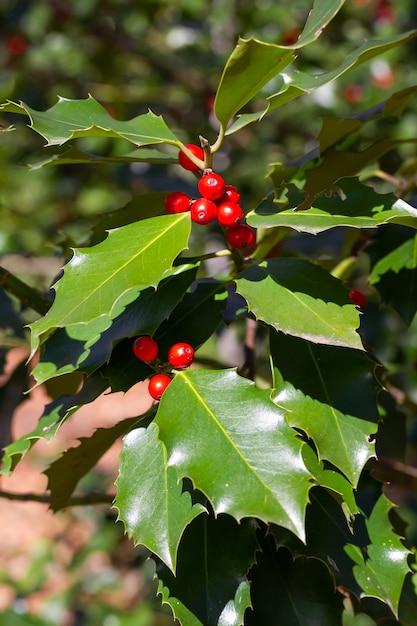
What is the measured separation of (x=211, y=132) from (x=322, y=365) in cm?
184

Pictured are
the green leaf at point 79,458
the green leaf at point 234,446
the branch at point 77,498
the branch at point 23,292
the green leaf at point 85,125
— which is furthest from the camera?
the branch at point 77,498

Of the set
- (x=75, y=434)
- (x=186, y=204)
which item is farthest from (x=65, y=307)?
(x=75, y=434)

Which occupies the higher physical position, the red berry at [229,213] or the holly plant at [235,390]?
the red berry at [229,213]

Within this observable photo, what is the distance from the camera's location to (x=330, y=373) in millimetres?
882

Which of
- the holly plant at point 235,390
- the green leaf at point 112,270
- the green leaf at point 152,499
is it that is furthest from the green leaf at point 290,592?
the green leaf at point 112,270

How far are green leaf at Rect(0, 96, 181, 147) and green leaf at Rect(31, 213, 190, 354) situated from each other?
0.36 feet

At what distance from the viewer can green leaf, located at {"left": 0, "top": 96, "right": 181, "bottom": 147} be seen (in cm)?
83

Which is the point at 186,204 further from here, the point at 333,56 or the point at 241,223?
the point at 333,56

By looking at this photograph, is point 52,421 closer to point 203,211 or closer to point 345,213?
point 203,211

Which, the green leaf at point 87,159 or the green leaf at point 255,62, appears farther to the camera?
the green leaf at point 87,159

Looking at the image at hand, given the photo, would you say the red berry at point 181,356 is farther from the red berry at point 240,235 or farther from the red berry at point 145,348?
the red berry at point 240,235

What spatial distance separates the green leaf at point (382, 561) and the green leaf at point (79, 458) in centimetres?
33

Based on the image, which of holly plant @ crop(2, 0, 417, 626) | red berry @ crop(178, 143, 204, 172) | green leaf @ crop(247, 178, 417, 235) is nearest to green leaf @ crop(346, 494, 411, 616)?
holly plant @ crop(2, 0, 417, 626)

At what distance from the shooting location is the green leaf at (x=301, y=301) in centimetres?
80
